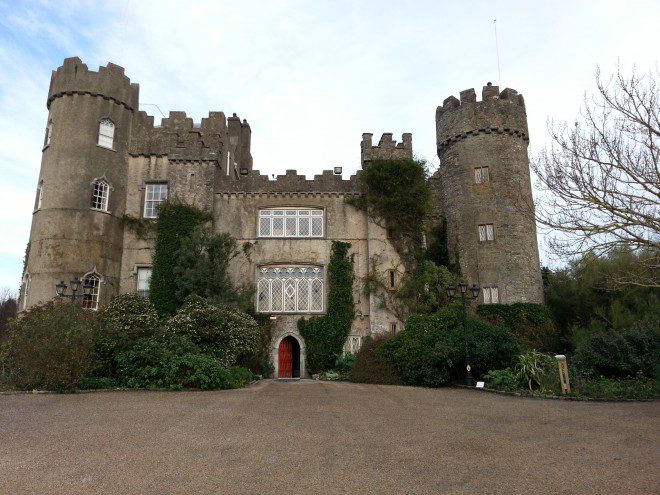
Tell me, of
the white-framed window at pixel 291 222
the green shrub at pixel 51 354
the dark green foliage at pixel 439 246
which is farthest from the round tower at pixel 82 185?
the dark green foliage at pixel 439 246

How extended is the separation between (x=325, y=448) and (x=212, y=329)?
11120 mm

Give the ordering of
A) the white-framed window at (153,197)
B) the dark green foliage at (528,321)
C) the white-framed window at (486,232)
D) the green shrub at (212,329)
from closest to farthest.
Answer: the green shrub at (212,329) < the dark green foliage at (528,321) < the white-framed window at (486,232) < the white-framed window at (153,197)

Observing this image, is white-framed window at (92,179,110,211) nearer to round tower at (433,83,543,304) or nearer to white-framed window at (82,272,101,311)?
white-framed window at (82,272,101,311)

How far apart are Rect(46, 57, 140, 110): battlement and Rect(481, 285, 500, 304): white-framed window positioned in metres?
19.4

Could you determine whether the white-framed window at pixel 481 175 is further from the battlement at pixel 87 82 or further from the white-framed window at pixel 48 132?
the white-framed window at pixel 48 132

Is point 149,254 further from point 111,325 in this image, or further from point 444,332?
point 444,332

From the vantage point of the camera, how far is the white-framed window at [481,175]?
23.2 m

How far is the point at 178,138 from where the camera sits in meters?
23.8

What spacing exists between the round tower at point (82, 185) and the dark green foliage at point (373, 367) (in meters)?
11.7

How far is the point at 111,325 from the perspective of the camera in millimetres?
14953

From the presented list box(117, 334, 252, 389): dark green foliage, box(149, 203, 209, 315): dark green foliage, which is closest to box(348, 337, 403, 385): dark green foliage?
box(117, 334, 252, 389): dark green foliage

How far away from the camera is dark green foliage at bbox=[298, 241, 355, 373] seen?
70.7ft

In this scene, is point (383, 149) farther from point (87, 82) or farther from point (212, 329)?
point (87, 82)

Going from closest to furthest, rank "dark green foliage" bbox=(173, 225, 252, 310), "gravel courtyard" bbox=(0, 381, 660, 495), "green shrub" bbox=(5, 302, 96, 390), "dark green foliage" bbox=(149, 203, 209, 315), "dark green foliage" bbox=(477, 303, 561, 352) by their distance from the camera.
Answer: "gravel courtyard" bbox=(0, 381, 660, 495), "green shrub" bbox=(5, 302, 96, 390), "dark green foliage" bbox=(173, 225, 252, 310), "dark green foliage" bbox=(477, 303, 561, 352), "dark green foliage" bbox=(149, 203, 209, 315)
